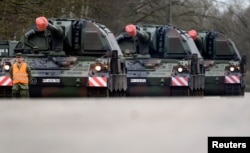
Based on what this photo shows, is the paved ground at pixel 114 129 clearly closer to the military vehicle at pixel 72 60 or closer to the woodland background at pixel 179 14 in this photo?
the military vehicle at pixel 72 60

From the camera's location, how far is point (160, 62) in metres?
15.6

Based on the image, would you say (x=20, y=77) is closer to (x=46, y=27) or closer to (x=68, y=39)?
(x=46, y=27)

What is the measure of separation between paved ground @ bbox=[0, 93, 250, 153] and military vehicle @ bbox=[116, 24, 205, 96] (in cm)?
590

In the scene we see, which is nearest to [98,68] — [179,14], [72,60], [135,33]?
[72,60]

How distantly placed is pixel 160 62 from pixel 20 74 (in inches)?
173

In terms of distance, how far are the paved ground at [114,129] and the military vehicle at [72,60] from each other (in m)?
3.20

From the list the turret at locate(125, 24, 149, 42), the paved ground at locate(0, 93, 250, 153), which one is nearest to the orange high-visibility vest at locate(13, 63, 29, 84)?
the paved ground at locate(0, 93, 250, 153)

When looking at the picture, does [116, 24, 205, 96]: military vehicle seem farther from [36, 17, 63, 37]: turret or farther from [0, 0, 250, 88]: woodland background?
[0, 0, 250, 88]: woodland background

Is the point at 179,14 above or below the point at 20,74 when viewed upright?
above

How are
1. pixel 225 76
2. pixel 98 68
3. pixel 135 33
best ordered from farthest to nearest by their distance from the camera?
pixel 225 76
pixel 135 33
pixel 98 68

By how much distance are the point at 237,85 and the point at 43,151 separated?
12344 millimetres

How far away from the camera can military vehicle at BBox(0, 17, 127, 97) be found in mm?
12852

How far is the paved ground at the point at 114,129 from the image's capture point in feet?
22.7

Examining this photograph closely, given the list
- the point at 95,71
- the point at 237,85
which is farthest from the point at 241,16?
the point at 95,71
